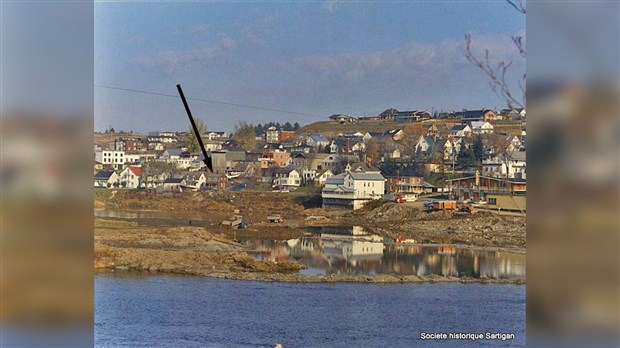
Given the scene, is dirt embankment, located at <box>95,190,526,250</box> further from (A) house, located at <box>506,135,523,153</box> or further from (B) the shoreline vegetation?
(A) house, located at <box>506,135,523,153</box>

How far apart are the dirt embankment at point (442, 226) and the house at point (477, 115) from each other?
1523 mm

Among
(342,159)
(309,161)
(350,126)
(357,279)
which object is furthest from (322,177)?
(357,279)

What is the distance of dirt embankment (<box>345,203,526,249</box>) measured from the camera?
10758mm

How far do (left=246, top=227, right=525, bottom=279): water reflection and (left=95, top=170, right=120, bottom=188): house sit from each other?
6.67 feet

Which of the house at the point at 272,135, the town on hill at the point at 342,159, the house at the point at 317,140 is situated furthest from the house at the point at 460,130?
the house at the point at 272,135

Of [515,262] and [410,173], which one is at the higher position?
[410,173]

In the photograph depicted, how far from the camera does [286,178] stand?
11.1 metres

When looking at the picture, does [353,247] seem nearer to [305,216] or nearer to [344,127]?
[305,216]

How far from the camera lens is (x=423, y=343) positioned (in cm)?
733

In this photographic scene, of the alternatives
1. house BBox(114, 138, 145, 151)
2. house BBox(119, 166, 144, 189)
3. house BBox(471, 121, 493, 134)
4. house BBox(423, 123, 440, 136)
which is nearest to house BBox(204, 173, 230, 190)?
house BBox(119, 166, 144, 189)

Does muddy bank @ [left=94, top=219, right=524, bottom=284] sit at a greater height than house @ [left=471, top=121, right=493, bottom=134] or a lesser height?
lesser
